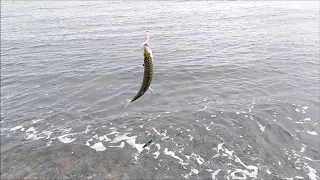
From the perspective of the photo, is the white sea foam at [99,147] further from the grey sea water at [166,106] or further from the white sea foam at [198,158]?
the white sea foam at [198,158]

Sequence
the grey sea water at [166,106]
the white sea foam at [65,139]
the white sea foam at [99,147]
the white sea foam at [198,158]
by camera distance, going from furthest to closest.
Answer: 1. the white sea foam at [65,139]
2. the white sea foam at [99,147]
3. the white sea foam at [198,158]
4. the grey sea water at [166,106]

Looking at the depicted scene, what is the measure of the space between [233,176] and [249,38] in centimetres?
2038

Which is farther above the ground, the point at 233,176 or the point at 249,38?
the point at 249,38

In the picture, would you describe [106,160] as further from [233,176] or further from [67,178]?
[233,176]

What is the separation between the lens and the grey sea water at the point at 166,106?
11.1 m

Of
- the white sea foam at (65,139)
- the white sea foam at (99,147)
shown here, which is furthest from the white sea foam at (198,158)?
the white sea foam at (65,139)

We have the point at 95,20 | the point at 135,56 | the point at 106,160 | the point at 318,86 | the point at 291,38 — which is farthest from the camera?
the point at 95,20

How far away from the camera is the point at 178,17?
40.1 metres

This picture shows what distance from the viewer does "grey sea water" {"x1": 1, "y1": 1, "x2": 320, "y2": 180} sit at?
1105cm

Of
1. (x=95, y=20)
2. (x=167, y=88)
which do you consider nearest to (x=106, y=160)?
(x=167, y=88)

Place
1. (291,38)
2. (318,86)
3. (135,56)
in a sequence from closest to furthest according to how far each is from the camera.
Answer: (318,86) → (135,56) → (291,38)

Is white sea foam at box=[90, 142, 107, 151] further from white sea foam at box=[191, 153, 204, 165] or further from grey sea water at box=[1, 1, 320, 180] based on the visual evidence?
white sea foam at box=[191, 153, 204, 165]

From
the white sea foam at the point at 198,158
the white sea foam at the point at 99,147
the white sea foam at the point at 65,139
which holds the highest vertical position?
the white sea foam at the point at 65,139

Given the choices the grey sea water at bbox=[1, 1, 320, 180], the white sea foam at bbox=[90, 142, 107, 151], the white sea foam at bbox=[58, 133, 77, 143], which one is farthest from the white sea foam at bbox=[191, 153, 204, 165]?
the white sea foam at bbox=[58, 133, 77, 143]
